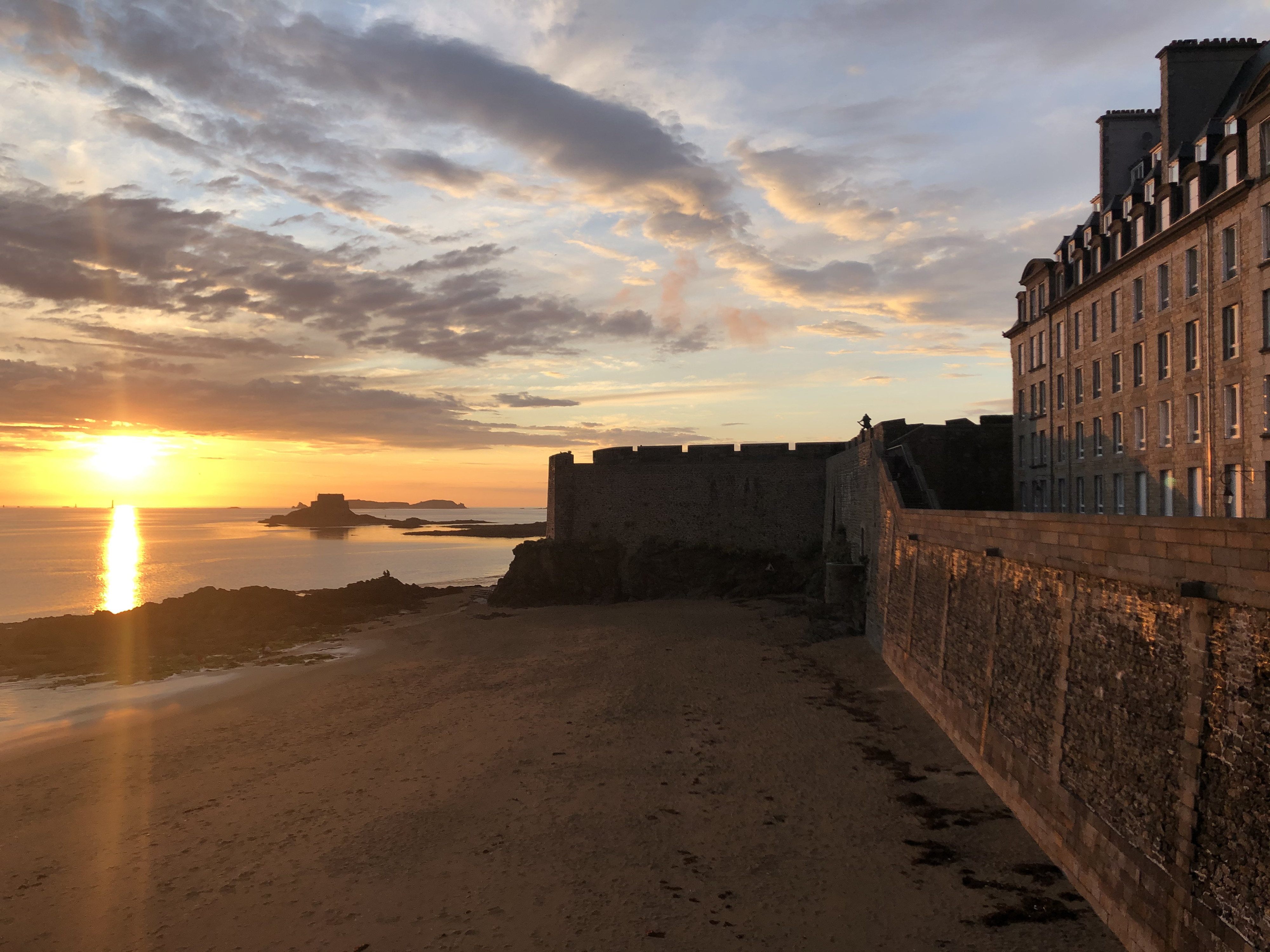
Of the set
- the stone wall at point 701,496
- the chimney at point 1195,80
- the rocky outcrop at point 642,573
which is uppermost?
the chimney at point 1195,80

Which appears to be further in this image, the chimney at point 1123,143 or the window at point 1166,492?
the chimney at point 1123,143

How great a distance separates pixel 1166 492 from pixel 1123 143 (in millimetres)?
11879

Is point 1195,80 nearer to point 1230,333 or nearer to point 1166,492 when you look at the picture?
point 1230,333

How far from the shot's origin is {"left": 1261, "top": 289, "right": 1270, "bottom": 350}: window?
53.0 feet

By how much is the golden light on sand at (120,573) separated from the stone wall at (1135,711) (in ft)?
119

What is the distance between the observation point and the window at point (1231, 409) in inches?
688

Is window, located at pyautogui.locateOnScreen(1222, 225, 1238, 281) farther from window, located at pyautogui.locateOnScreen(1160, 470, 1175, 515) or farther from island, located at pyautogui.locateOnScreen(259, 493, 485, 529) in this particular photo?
island, located at pyautogui.locateOnScreen(259, 493, 485, 529)

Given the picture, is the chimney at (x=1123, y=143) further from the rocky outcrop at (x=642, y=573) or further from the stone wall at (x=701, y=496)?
the rocky outcrop at (x=642, y=573)

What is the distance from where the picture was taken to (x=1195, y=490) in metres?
18.8

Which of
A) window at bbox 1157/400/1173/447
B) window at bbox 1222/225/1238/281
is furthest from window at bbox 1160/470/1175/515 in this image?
window at bbox 1222/225/1238/281

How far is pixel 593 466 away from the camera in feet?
113

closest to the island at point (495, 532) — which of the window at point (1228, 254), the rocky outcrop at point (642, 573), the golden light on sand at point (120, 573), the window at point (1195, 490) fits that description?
the golden light on sand at point (120, 573)

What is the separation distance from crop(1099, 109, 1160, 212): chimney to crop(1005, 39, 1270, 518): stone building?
0.13ft

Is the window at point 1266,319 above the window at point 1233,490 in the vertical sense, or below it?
above
